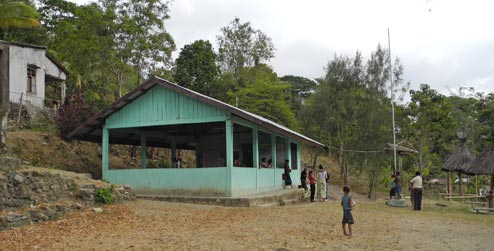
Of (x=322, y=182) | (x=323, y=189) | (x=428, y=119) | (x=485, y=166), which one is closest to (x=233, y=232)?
(x=322, y=182)

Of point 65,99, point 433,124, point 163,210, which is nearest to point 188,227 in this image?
point 163,210

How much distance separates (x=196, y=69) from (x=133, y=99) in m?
19.1

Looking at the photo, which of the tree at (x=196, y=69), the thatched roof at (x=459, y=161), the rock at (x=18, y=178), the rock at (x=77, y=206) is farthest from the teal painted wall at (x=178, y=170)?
the tree at (x=196, y=69)

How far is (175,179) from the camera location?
1658 cm

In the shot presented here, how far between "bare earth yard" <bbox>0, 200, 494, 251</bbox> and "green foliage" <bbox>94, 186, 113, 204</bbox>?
45 cm

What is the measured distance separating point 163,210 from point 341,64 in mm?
22207

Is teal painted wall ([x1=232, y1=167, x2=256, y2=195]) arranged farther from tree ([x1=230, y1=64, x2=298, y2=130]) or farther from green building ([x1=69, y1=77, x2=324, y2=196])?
tree ([x1=230, y1=64, x2=298, y2=130])

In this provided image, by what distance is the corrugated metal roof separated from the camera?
51.0 feet

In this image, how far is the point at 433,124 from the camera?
36.7 m

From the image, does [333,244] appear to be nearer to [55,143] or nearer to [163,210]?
[163,210]

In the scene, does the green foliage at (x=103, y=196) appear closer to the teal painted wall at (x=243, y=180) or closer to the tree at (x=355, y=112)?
the teal painted wall at (x=243, y=180)

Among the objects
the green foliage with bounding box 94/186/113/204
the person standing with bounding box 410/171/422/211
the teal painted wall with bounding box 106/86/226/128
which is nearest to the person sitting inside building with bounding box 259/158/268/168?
the teal painted wall with bounding box 106/86/226/128

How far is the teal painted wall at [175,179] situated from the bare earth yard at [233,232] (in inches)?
64.7

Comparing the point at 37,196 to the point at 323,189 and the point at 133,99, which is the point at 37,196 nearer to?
the point at 133,99
